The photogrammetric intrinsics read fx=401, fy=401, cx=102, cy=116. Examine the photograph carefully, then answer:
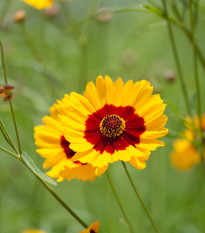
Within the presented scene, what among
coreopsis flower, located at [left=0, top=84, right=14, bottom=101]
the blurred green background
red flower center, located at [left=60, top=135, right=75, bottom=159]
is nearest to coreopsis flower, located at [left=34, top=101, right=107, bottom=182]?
red flower center, located at [left=60, top=135, right=75, bottom=159]

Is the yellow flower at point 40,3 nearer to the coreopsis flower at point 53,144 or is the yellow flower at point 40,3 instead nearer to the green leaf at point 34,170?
the coreopsis flower at point 53,144

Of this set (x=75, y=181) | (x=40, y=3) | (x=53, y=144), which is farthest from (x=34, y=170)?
(x=75, y=181)

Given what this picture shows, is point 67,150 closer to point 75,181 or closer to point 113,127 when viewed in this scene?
point 113,127

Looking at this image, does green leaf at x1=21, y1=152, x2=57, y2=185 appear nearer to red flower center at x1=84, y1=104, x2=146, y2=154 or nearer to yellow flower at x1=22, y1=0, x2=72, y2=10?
red flower center at x1=84, y1=104, x2=146, y2=154

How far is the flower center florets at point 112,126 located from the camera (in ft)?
2.86

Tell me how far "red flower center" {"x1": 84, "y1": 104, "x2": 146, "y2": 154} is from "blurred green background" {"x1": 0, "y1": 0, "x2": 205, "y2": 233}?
27cm

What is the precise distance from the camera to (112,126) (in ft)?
2.86

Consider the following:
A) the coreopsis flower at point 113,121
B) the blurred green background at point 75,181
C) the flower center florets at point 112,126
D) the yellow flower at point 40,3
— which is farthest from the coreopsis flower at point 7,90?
the yellow flower at point 40,3

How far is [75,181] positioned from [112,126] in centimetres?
143

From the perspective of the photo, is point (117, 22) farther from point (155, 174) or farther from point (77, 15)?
point (155, 174)

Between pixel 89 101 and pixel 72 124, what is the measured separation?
66mm

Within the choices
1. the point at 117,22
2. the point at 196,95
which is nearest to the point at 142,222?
the point at 196,95

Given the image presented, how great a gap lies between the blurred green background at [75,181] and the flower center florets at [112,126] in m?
0.27

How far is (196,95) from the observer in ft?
3.56
